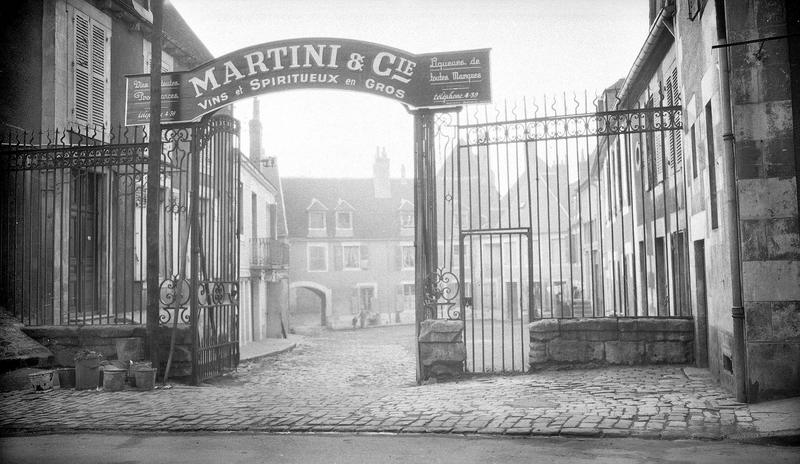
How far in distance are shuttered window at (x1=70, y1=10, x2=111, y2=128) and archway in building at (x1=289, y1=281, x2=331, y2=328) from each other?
2870 cm

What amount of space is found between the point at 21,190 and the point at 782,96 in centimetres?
1116

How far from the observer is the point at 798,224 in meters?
6.38

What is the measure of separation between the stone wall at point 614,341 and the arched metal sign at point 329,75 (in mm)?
3507

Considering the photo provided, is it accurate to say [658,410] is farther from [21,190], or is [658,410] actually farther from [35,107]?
[35,107]

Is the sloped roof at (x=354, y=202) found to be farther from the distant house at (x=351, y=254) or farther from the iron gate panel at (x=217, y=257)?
the iron gate panel at (x=217, y=257)

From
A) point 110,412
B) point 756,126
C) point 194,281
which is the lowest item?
point 110,412

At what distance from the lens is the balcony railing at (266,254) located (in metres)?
26.5

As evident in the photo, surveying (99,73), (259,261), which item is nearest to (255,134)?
(259,261)

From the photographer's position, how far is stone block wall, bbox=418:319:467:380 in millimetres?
9422

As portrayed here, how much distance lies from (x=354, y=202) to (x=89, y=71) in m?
32.2

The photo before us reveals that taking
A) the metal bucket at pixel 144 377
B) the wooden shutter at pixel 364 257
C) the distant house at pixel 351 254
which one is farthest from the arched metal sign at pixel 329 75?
the wooden shutter at pixel 364 257

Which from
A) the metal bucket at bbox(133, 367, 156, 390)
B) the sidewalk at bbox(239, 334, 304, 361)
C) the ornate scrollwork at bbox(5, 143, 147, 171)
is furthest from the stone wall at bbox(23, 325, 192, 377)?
the sidewalk at bbox(239, 334, 304, 361)

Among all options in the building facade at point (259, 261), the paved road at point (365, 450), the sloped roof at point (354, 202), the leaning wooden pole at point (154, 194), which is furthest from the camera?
the sloped roof at point (354, 202)

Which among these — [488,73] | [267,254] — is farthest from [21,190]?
[267,254]
